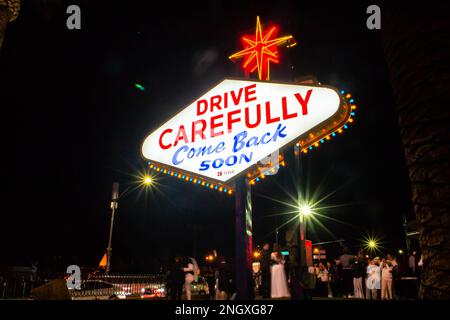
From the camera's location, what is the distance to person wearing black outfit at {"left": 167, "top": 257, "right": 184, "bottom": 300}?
11219 mm

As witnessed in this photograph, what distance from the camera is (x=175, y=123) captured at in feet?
25.2

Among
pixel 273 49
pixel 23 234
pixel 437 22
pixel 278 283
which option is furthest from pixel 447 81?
pixel 23 234

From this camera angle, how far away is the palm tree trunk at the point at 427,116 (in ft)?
8.98

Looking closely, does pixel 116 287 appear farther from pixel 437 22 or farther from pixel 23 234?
pixel 23 234

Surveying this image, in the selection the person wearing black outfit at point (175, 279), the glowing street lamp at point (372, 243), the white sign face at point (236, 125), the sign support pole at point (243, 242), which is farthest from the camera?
the glowing street lamp at point (372, 243)

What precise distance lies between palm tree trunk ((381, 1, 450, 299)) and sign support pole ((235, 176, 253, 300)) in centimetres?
360

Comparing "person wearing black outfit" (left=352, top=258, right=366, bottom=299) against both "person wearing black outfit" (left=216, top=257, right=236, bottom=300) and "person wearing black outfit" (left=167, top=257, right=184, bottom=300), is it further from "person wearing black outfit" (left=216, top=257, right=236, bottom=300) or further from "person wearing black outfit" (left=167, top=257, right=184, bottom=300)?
"person wearing black outfit" (left=167, top=257, right=184, bottom=300)

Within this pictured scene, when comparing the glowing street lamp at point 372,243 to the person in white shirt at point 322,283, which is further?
the glowing street lamp at point 372,243

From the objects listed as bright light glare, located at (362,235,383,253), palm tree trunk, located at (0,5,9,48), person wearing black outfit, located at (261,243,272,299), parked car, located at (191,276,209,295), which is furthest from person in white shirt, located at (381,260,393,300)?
bright light glare, located at (362,235,383,253)

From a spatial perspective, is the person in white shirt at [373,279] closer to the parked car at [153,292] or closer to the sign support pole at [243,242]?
the parked car at [153,292]

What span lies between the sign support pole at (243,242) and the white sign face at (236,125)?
1.21 feet

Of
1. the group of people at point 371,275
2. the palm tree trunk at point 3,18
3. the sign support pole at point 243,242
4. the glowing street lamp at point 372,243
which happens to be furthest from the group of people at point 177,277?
the glowing street lamp at point 372,243

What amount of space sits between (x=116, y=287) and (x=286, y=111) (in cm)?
1161

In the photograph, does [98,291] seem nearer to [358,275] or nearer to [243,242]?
[243,242]
